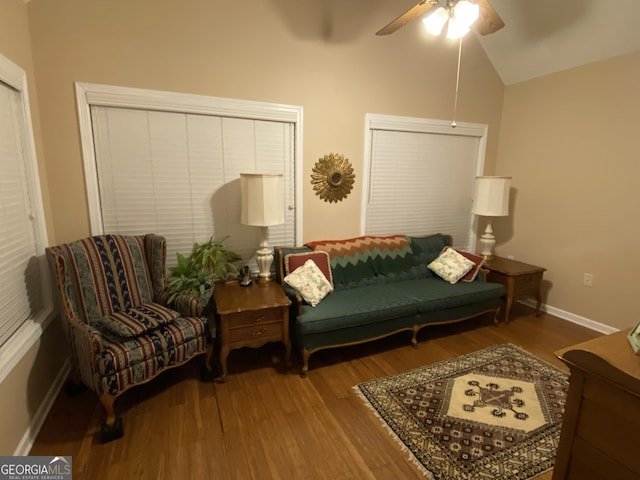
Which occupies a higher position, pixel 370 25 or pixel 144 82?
pixel 370 25

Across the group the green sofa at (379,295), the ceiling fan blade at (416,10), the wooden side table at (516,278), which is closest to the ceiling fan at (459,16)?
the ceiling fan blade at (416,10)

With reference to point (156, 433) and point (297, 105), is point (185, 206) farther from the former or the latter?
point (156, 433)

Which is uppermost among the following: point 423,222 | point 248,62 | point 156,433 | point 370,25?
point 370,25

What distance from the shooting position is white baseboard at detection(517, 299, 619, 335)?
3297mm

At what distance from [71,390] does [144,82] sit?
2.28 meters

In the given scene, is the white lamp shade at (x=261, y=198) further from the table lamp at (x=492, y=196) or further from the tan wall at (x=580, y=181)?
the tan wall at (x=580, y=181)

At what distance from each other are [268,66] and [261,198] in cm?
122

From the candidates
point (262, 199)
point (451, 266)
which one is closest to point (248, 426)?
point (262, 199)

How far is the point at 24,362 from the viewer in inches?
74.4

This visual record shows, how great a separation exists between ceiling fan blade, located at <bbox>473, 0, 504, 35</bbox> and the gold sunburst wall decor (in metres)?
1.53

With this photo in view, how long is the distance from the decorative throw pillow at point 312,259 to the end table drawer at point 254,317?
52 centimetres

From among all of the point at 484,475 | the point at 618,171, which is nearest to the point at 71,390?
the point at 484,475

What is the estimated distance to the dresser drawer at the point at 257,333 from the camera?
242 centimetres

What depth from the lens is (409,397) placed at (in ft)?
7.57
